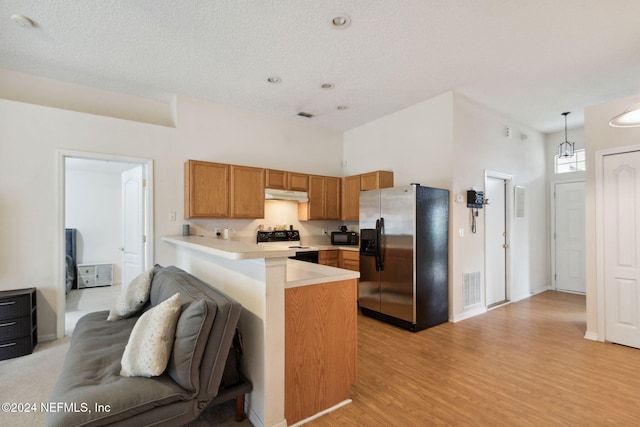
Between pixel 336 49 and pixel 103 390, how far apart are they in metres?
3.18

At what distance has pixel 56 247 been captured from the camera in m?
3.48

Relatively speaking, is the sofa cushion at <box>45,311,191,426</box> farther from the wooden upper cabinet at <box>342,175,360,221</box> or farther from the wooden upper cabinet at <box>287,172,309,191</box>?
the wooden upper cabinet at <box>342,175,360,221</box>

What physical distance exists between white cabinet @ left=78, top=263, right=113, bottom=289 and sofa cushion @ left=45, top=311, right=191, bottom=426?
503 cm

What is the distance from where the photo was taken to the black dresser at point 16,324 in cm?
295

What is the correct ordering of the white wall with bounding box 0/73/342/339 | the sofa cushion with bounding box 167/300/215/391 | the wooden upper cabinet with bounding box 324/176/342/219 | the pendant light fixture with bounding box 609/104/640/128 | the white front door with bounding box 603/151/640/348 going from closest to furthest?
the sofa cushion with bounding box 167/300/215/391, the pendant light fixture with bounding box 609/104/640/128, the white front door with bounding box 603/151/640/348, the white wall with bounding box 0/73/342/339, the wooden upper cabinet with bounding box 324/176/342/219

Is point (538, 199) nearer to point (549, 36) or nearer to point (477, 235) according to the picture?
point (477, 235)

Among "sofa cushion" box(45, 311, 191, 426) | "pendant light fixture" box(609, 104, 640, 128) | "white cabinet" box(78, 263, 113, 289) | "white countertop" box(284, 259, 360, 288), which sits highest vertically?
"pendant light fixture" box(609, 104, 640, 128)

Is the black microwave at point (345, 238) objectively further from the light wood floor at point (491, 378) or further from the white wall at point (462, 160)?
the light wood floor at point (491, 378)

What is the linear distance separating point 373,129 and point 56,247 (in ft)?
15.5

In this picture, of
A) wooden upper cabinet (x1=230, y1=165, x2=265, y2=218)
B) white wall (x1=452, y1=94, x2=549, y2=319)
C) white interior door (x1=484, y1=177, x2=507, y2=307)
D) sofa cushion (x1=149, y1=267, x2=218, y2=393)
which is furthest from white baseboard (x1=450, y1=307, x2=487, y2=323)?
sofa cushion (x1=149, y1=267, x2=218, y2=393)

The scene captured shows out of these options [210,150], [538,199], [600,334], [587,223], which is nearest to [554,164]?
[538,199]

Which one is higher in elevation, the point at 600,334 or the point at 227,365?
the point at 227,365

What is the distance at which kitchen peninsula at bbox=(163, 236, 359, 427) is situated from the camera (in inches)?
71.6

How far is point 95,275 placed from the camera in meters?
6.19
